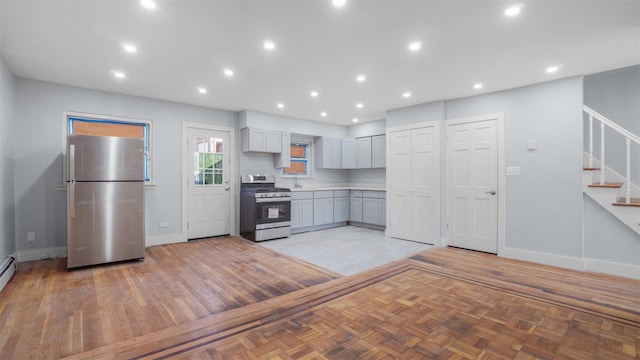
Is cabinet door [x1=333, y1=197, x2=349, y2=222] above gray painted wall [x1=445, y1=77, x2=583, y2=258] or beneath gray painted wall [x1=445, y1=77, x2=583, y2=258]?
beneath

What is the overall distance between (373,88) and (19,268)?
17.0 feet

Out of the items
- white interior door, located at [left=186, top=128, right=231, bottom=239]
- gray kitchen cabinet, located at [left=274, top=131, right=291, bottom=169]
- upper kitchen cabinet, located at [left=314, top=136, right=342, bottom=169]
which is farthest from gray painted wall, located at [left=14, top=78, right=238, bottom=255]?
upper kitchen cabinet, located at [left=314, top=136, right=342, bottom=169]

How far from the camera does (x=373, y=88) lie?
13.8 feet

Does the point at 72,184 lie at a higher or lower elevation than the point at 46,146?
lower

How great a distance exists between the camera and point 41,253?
154 inches

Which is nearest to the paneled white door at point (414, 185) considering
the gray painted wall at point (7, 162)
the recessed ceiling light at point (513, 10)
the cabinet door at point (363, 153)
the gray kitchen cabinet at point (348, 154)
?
the cabinet door at point (363, 153)

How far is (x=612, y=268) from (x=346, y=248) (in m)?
3.26

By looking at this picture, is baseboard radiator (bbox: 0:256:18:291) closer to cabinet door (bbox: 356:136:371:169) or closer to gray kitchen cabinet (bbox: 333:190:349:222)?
gray kitchen cabinet (bbox: 333:190:349:222)

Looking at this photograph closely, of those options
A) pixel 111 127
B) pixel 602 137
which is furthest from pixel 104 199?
pixel 602 137

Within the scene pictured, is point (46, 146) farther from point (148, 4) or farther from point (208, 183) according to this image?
point (148, 4)

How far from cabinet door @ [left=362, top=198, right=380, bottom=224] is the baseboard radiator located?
5.50 metres

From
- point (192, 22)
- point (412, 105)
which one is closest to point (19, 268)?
point (192, 22)

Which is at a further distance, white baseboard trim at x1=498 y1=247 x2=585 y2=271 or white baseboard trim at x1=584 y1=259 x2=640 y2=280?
white baseboard trim at x1=498 y1=247 x2=585 y2=271

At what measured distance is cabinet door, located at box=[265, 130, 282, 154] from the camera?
5688 mm
